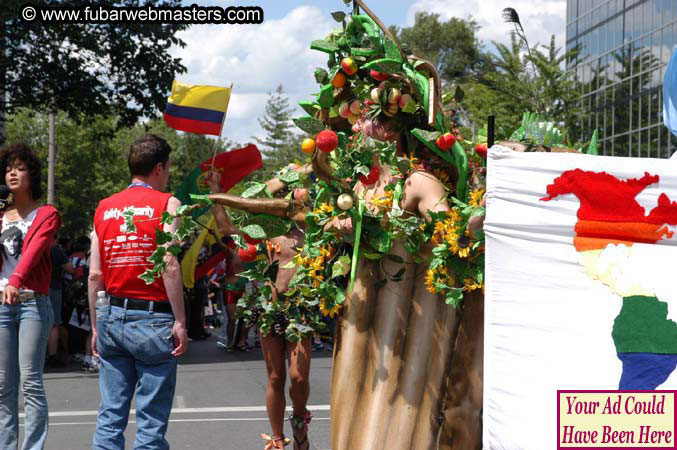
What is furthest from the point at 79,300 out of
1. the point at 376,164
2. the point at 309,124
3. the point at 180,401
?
the point at 376,164

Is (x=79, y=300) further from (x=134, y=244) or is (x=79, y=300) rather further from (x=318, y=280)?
(x=318, y=280)

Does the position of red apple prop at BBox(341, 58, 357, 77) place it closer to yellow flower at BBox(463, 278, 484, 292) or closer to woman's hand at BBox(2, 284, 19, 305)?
yellow flower at BBox(463, 278, 484, 292)

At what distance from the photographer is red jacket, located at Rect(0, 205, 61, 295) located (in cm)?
574

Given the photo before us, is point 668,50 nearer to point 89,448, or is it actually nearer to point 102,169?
point 102,169

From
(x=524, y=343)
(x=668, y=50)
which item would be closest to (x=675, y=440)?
(x=524, y=343)

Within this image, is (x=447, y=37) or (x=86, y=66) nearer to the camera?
(x=86, y=66)

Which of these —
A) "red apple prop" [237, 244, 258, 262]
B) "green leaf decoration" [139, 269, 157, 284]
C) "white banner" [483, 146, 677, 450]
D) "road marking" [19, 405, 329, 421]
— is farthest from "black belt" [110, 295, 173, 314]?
"road marking" [19, 405, 329, 421]

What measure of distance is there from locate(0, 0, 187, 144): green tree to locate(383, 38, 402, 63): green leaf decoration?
12.3 m

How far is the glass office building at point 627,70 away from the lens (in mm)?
32494

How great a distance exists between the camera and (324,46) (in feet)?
16.1

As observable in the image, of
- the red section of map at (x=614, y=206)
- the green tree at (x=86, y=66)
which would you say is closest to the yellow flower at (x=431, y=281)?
the red section of map at (x=614, y=206)

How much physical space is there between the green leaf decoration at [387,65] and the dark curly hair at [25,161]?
99.7 inches

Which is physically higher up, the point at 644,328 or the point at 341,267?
the point at 341,267

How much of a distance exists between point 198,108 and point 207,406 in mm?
4370
